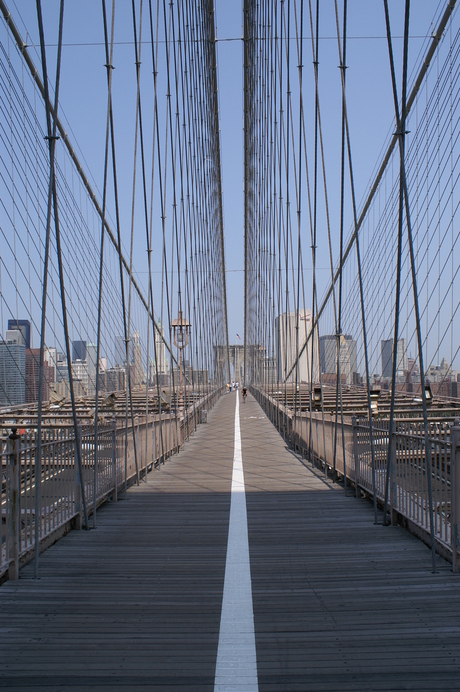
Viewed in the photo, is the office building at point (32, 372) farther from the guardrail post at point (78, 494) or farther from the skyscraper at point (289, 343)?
the skyscraper at point (289, 343)

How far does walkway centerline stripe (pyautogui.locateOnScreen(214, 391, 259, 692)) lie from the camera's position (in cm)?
198

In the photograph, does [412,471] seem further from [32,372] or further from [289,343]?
[289,343]

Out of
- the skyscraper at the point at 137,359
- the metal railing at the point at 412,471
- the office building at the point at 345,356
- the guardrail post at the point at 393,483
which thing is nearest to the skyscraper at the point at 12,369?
the metal railing at the point at 412,471

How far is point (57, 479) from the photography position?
3832 mm

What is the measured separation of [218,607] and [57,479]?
153cm

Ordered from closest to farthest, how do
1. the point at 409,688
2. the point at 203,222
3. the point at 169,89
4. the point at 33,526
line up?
the point at 409,688, the point at 33,526, the point at 169,89, the point at 203,222

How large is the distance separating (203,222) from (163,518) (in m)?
19.7

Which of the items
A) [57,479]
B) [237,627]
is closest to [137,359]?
[57,479]

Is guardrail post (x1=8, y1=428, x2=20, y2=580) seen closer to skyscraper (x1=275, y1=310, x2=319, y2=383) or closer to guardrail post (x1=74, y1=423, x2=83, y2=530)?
guardrail post (x1=74, y1=423, x2=83, y2=530)

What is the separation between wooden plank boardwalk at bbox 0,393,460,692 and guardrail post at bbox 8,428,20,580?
0.08m

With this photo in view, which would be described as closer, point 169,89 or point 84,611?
point 84,611

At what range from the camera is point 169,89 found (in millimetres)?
11445

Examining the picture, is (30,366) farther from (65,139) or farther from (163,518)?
(163,518)

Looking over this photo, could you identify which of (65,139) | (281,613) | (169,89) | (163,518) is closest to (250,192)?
(169,89)
